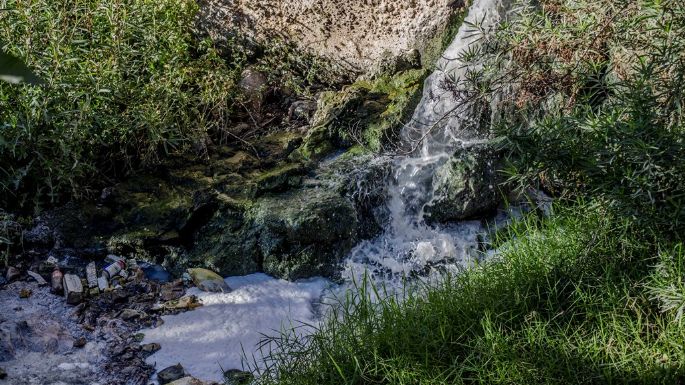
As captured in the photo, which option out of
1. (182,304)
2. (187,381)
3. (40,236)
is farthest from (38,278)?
(187,381)

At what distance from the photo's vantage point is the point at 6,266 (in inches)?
178

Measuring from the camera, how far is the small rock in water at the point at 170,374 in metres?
3.74

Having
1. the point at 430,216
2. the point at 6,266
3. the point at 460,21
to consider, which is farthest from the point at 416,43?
the point at 6,266

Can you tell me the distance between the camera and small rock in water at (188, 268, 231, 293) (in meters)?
4.57

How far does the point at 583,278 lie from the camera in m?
3.42

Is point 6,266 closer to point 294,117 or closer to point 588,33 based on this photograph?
point 294,117

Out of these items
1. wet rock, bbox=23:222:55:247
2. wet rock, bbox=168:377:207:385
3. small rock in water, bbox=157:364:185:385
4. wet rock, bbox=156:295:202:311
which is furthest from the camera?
wet rock, bbox=23:222:55:247

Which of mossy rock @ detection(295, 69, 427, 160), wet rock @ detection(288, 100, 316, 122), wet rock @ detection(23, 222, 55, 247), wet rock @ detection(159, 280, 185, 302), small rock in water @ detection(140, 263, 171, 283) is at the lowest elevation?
wet rock @ detection(159, 280, 185, 302)

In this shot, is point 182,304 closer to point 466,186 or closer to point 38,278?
point 38,278

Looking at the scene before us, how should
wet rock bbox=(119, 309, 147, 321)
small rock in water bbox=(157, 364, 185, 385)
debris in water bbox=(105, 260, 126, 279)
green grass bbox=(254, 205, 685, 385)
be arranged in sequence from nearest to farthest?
1. green grass bbox=(254, 205, 685, 385)
2. small rock in water bbox=(157, 364, 185, 385)
3. wet rock bbox=(119, 309, 147, 321)
4. debris in water bbox=(105, 260, 126, 279)

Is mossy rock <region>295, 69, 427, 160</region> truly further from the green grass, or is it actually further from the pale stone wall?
the green grass

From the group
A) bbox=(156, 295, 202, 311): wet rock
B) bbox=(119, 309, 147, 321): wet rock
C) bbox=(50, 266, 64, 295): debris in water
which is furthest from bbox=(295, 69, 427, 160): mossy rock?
bbox=(50, 266, 64, 295): debris in water

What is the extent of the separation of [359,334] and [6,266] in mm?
2594

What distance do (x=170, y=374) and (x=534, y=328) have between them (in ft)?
6.43
